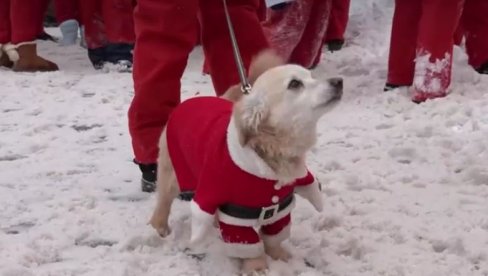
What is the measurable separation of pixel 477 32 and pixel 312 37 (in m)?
0.76

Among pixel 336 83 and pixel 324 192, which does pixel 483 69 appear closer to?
pixel 324 192

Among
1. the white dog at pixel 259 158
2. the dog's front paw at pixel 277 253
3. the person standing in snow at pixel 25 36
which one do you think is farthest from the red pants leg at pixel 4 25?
the dog's front paw at pixel 277 253

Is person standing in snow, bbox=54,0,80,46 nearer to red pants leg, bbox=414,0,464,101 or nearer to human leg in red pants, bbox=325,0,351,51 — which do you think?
human leg in red pants, bbox=325,0,351,51

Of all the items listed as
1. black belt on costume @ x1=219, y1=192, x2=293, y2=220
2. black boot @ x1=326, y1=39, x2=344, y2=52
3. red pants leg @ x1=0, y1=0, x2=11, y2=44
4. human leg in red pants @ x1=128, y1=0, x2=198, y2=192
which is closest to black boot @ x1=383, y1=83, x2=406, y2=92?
black boot @ x1=326, y1=39, x2=344, y2=52

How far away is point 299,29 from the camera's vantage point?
3.56 metres

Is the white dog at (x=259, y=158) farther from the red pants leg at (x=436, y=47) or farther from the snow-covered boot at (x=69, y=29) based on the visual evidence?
the snow-covered boot at (x=69, y=29)

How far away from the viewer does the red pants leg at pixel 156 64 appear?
6.78 feet


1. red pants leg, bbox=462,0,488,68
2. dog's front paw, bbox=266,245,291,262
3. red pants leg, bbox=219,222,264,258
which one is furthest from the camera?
red pants leg, bbox=462,0,488,68

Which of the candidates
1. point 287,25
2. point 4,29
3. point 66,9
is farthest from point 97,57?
point 287,25

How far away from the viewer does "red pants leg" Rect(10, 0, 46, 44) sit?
4.06 metres

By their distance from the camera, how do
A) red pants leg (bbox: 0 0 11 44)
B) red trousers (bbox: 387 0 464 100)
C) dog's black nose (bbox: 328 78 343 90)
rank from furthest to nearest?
red pants leg (bbox: 0 0 11 44)
red trousers (bbox: 387 0 464 100)
dog's black nose (bbox: 328 78 343 90)

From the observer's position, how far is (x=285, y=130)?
4.99ft

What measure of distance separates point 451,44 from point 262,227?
167 centimetres

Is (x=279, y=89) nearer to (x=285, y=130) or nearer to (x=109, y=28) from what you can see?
(x=285, y=130)
